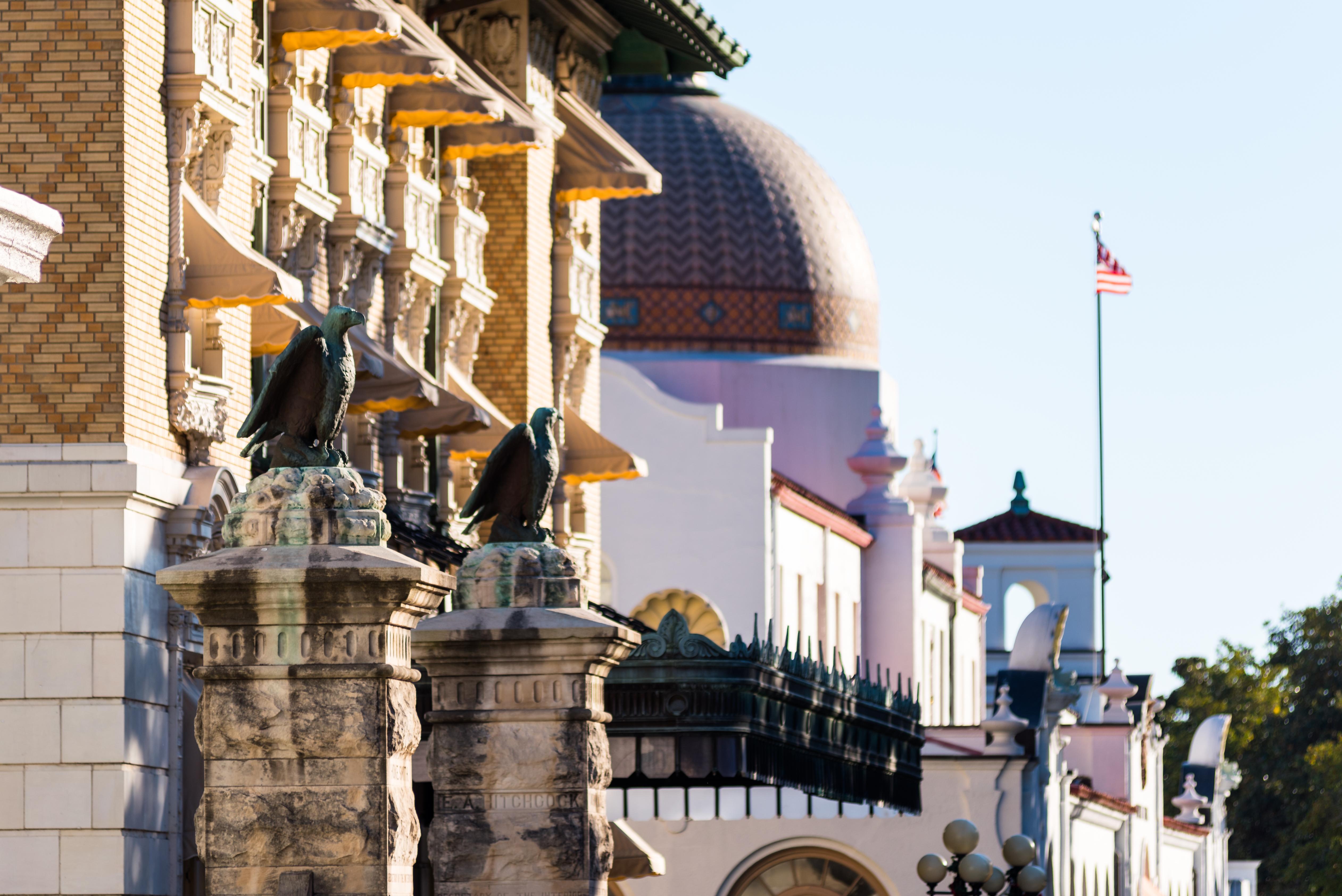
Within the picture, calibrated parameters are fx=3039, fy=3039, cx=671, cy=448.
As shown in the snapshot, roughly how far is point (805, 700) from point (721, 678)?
1.93 meters

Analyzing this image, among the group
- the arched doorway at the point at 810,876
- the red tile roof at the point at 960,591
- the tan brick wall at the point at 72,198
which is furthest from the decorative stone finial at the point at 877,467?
the tan brick wall at the point at 72,198

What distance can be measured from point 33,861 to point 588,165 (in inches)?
607

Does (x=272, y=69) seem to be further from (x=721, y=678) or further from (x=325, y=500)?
(x=325, y=500)

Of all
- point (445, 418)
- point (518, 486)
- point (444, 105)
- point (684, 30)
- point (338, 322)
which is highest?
point (684, 30)

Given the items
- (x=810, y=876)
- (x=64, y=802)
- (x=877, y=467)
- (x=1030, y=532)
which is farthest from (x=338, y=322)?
(x=1030, y=532)

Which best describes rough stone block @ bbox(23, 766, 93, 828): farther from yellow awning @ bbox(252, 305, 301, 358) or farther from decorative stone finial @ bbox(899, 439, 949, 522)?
decorative stone finial @ bbox(899, 439, 949, 522)

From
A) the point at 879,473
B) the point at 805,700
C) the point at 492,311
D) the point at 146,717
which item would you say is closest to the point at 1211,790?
the point at 879,473

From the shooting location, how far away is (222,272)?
73.0 feet

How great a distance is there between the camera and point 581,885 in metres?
18.0

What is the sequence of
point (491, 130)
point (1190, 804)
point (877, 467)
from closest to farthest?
1. point (491, 130)
2. point (877, 467)
3. point (1190, 804)

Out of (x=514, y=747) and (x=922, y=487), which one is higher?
(x=922, y=487)

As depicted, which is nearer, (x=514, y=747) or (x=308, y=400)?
(x=308, y=400)

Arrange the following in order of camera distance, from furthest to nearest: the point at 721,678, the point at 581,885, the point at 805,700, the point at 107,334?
the point at 805,700 → the point at 721,678 → the point at 107,334 → the point at 581,885

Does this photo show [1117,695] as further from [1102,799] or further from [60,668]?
[60,668]
